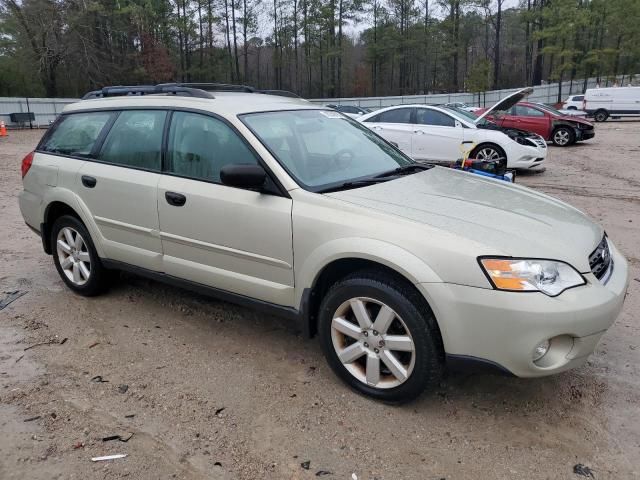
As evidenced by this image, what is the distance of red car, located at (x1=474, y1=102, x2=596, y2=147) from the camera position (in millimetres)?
16844

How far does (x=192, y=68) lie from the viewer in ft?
194

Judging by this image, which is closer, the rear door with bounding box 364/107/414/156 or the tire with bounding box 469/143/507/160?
the tire with bounding box 469/143/507/160

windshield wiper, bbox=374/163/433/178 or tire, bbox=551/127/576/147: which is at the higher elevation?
windshield wiper, bbox=374/163/433/178

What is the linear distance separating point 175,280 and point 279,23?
66.9 meters

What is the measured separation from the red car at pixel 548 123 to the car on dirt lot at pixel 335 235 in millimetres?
14241

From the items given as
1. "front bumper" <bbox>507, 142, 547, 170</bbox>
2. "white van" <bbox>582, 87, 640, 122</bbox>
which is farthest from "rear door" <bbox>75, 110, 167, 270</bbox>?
"white van" <bbox>582, 87, 640, 122</bbox>

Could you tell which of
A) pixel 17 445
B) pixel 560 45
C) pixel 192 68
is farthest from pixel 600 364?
pixel 192 68

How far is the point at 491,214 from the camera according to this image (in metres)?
2.99

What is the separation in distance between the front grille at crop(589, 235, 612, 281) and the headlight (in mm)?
341

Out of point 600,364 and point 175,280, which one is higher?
point 175,280

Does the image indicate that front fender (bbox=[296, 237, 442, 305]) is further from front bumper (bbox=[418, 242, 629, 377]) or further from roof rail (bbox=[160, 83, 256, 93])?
roof rail (bbox=[160, 83, 256, 93])

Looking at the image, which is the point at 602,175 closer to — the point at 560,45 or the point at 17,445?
the point at 17,445

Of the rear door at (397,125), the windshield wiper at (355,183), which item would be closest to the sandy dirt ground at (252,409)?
the windshield wiper at (355,183)

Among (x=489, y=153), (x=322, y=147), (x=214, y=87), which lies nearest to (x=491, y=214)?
(x=322, y=147)
